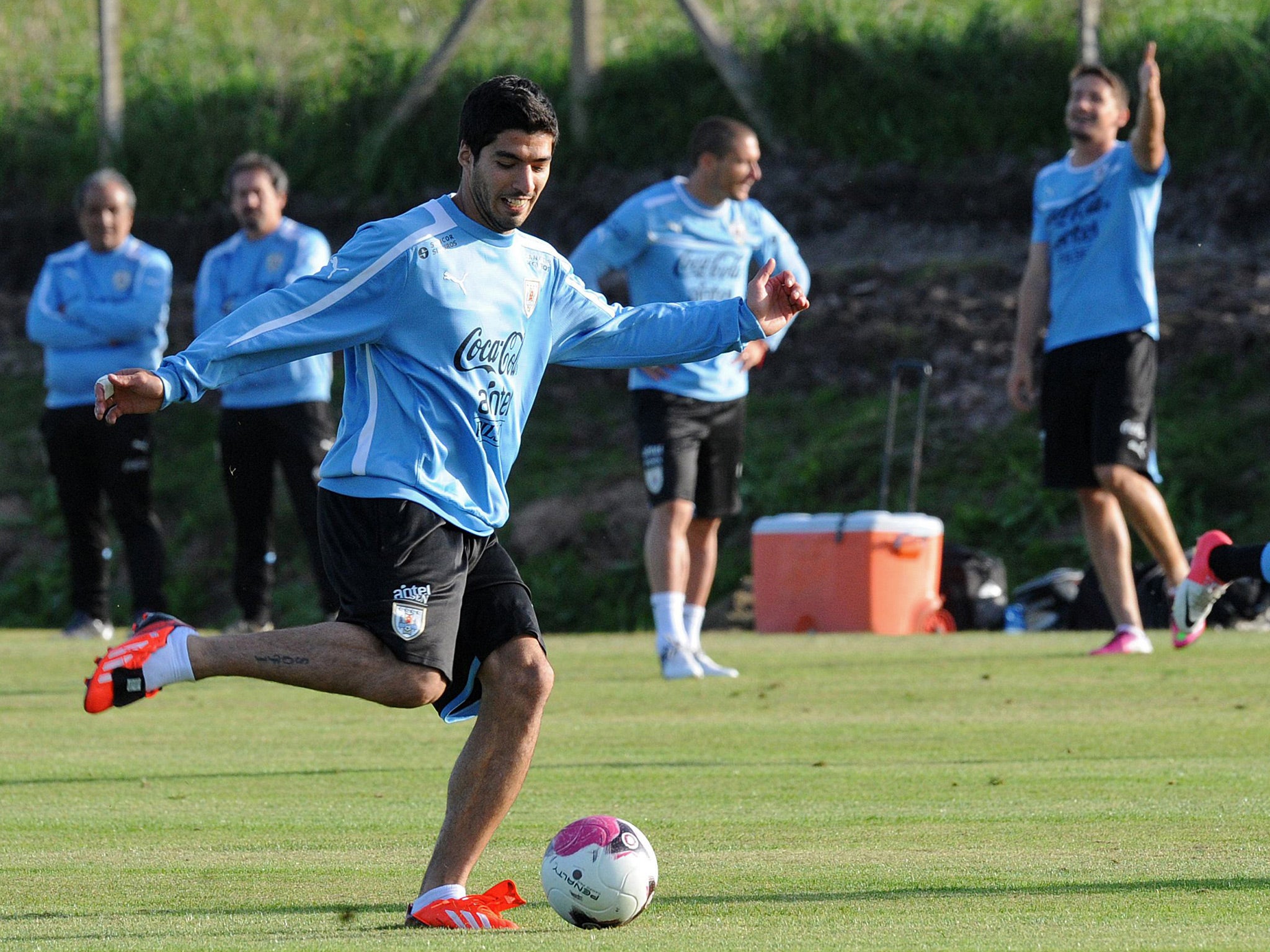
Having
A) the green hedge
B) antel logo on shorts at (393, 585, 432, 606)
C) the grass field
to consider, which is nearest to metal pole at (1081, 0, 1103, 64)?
the green hedge

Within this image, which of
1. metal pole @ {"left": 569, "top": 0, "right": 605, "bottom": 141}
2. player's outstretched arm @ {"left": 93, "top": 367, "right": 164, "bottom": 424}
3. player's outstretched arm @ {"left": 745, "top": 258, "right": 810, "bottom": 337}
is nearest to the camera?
player's outstretched arm @ {"left": 93, "top": 367, "right": 164, "bottom": 424}

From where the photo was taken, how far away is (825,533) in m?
13.0

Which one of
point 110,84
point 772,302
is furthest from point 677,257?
point 110,84

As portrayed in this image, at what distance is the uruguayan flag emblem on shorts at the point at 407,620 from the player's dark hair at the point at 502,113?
106 cm

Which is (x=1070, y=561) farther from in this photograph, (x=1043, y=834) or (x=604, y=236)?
(x=1043, y=834)

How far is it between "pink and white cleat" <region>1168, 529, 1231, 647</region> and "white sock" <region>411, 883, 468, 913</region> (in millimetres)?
3458

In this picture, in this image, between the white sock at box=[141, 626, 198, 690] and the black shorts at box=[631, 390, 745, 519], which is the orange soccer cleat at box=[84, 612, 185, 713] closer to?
the white sock at box=[141, 626, 198, 690]

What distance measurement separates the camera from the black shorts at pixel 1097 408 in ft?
32.4

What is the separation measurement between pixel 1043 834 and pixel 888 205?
14.5m

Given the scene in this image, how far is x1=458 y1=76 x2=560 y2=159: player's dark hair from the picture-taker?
464 cm

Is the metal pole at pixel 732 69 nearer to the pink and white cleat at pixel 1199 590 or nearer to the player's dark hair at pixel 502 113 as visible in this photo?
the pink and white cleat at pixel 1199 590

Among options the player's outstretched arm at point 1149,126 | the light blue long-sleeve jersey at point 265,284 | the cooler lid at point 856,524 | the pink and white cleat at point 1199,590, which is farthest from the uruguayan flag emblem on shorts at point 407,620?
the cooler lid at point 856,524

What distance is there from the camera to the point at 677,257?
32.7ft

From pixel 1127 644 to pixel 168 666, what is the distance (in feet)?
21.7
